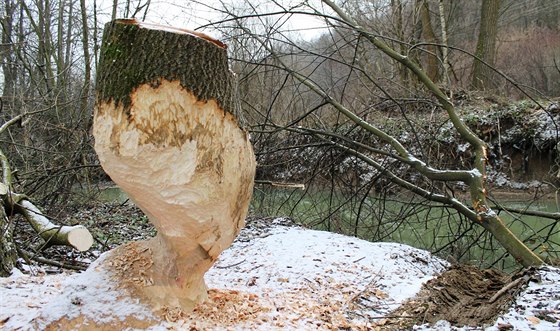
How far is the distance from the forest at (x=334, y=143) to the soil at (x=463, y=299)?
1.21 ft

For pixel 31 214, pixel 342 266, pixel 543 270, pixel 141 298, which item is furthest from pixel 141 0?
pixel 543 270

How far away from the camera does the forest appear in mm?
3922

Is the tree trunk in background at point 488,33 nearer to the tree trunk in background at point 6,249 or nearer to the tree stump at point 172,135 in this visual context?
the tree stump at point 172,135

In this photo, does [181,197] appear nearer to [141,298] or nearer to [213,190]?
[213,190]

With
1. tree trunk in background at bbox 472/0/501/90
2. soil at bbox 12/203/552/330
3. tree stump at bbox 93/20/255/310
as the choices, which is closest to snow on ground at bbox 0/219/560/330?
soil at bbox 12/203/552/330

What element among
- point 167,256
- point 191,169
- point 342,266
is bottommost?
point 342,266

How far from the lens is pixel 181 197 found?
211 centimetres

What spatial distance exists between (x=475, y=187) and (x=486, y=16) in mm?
8353

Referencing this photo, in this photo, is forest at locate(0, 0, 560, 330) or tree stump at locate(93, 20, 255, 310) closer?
tree stump at locate(93, 20, 255, 310)

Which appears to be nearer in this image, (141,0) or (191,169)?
(191,169)

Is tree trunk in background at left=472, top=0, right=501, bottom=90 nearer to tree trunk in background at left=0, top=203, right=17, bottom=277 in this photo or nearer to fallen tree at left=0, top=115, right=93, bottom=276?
fallen tree at left=0, top=115, right=93, bottom=276

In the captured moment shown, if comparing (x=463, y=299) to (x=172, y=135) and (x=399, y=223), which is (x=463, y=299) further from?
(x=399, y=223)

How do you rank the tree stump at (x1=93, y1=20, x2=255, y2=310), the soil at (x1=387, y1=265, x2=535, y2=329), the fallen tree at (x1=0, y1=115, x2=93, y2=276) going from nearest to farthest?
1. the tree stump at (x1=93, y1=20, x2=255, y2=310)
2. the soil at (x1=387, y1=265, x2=535, y2=329)
3. the fallen tree at (x1=0, y1=115, x2=93, y2=276)

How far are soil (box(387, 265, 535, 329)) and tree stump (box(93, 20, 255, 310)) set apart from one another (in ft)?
4.16
